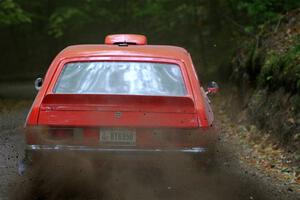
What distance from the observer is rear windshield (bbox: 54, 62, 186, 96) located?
21.3ft

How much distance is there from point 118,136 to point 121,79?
84 cm

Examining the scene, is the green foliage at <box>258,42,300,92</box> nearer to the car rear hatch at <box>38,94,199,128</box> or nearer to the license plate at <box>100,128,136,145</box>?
the car rear hatch at <box>38,94,199,128</box>

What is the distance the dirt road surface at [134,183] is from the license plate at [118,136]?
22 centimetres

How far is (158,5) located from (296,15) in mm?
10703

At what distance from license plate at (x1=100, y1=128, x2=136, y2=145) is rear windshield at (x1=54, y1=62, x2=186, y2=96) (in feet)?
1.78

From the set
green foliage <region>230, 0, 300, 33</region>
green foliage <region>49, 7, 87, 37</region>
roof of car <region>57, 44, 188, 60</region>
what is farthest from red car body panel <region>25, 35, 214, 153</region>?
green foliage <region>49, 7, 87, 37</region>

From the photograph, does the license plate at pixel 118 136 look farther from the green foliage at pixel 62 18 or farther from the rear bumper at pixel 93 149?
the green foliage at pixel 62 18

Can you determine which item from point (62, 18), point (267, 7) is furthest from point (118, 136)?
point (62, 18)

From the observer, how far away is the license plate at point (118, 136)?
6.03 metres

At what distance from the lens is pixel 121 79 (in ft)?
21.7

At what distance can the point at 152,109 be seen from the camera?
6129mm

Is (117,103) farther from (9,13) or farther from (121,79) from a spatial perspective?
(9,13)

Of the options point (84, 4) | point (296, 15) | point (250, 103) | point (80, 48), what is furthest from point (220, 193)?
point (84, 4)

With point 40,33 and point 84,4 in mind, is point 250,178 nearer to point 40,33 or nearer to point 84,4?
point 84,4
